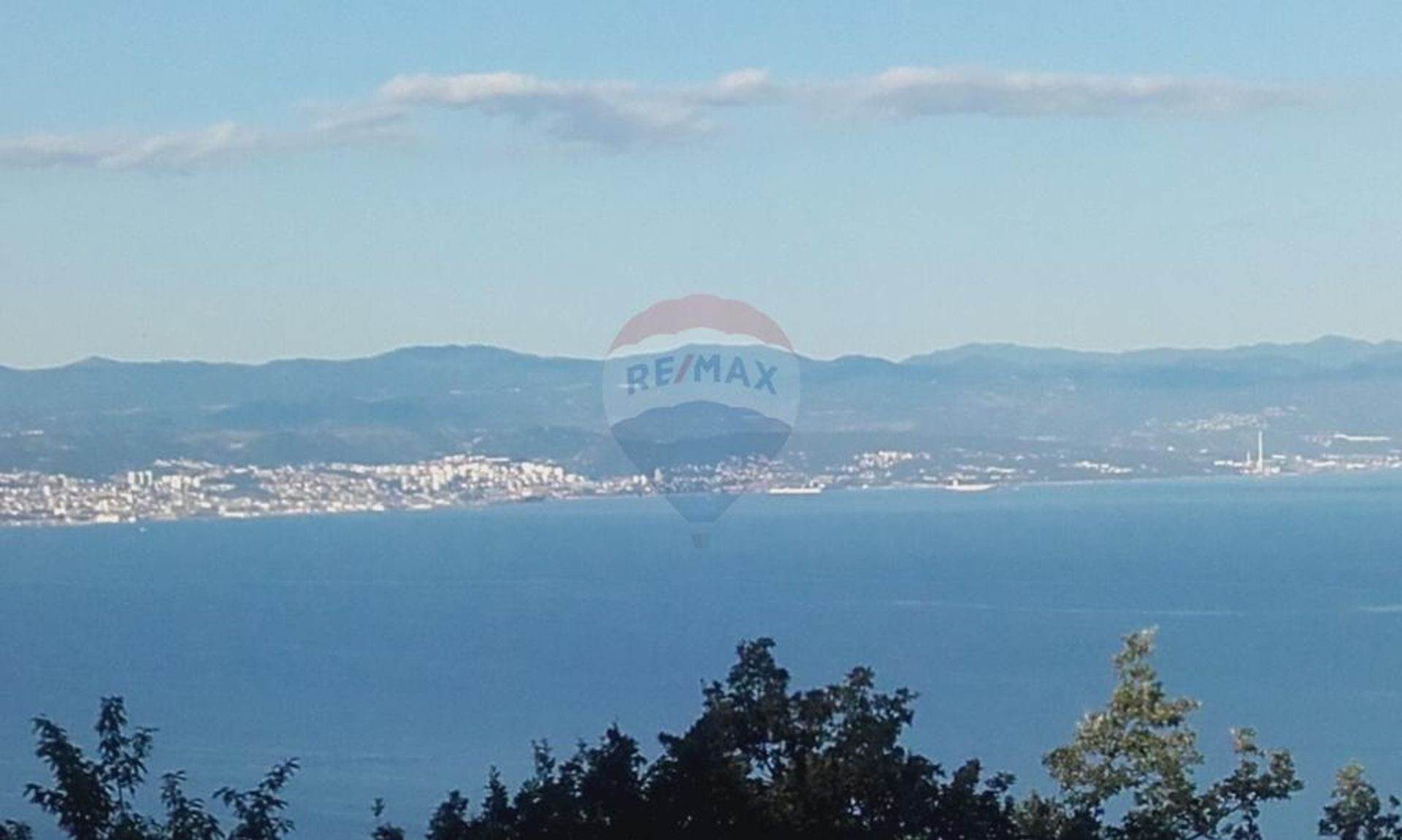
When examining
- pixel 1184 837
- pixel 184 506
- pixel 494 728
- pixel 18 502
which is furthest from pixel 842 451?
pixel 1184 837

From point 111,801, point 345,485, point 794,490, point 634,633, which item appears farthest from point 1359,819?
point 794,490

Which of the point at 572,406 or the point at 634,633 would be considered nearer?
the point at 634,633

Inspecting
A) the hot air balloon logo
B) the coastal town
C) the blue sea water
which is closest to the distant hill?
the coastal town

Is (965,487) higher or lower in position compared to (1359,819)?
higher

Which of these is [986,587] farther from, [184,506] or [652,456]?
[184,506]

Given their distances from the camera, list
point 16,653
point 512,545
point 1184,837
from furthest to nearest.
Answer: point 512,545
point 16,653
point 1184,837

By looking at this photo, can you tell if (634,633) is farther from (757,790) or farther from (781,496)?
(781,496)

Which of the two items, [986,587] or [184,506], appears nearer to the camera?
[986,587]
